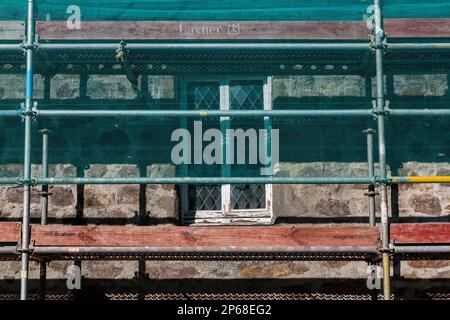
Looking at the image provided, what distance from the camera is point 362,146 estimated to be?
8.74m

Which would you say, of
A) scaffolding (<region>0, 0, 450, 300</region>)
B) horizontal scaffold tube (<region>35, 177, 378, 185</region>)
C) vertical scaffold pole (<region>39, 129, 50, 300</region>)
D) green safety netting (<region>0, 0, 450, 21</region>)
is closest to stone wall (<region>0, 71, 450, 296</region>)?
vertical scaffold pole (<region>39, 129, 50, 300</region>)

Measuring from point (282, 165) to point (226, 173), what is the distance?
21.7 inches

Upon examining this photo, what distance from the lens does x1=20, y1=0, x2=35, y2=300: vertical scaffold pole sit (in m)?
7.77

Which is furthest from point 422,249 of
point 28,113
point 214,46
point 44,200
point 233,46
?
point 28,113

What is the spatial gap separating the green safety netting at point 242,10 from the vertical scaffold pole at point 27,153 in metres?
0.51

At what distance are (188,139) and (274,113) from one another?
3.87 ft

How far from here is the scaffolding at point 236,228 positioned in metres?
7.77

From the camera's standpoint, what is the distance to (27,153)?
792 centimetres

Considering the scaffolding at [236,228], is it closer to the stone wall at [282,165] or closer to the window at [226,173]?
the stone wall at [282,165]

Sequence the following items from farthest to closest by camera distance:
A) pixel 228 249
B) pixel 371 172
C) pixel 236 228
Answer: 1. pixel 371 172
2. pixel 236 228
3. pixel 228 249

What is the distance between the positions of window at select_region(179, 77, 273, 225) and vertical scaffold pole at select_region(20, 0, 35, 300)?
5.10 feet

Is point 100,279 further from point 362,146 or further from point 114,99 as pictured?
point 362,146

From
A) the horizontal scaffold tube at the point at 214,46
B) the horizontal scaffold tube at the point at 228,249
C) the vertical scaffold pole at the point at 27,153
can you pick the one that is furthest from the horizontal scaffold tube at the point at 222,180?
the horizontal scaffold tube at the point at 214,46

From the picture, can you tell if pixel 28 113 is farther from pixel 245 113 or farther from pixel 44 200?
pixel 245 113
